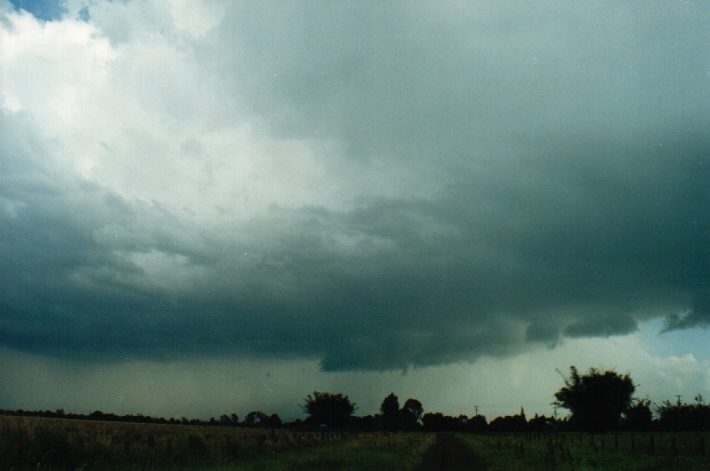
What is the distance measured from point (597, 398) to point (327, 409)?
63.7m

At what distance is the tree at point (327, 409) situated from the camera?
119500mm

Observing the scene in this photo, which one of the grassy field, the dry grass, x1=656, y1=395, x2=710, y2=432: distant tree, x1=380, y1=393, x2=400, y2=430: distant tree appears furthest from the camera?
x1=380, y1=393, x2=400, y2=430: distant tree

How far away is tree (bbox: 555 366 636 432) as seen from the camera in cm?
7269

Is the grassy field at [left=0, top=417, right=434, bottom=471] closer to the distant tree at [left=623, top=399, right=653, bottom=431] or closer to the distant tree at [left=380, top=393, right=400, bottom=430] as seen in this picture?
the distant tree at [left=623, top=399, right=653, bottom=431]

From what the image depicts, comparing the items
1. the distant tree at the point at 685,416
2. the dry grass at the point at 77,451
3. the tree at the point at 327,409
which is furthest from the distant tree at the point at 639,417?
the dry grass at the point at 77,451

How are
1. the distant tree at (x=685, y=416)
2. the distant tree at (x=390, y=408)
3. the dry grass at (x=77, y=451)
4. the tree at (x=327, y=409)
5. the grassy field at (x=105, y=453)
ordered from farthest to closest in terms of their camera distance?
the distant tree at (x=390, y=408), the tree at (x=327, y=409), the distant tree at (x=685, y=416), the grassy field at (x=105, y=453), the dry grass at (x=77, y=451)

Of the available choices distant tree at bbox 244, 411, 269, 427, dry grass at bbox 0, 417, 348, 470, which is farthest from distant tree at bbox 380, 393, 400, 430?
dry grass at bbox 0, 417, 348, 470

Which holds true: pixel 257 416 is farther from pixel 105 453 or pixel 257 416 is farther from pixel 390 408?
pixel 105 453

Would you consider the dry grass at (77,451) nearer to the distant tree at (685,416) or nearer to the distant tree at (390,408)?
the distant tree at (685,416)

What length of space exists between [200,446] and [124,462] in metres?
7.15

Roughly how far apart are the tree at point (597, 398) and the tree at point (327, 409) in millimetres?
57952

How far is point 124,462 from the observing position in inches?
669

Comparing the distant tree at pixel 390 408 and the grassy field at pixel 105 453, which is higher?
the grassy field at pixel 105 453

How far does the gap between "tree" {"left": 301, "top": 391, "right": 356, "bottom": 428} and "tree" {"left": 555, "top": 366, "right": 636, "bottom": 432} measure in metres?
58.0
